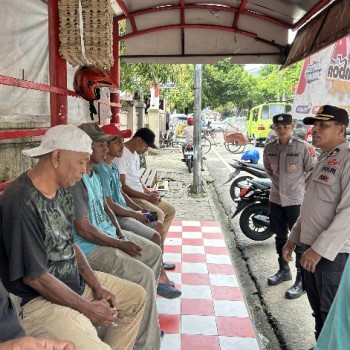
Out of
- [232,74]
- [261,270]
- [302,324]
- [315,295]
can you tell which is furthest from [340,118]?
[232,74]

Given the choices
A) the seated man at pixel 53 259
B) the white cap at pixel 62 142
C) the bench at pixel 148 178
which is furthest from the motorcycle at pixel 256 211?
the white cap at pixel 62 142

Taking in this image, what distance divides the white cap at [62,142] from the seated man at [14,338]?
0.78 meters

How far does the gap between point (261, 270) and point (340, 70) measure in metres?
3.36

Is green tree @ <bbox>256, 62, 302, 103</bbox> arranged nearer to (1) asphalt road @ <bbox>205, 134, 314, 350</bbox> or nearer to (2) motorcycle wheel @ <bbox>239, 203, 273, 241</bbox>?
(2) motorcycle wheel @ <bbox>239, 203, 273, 241</bbox>

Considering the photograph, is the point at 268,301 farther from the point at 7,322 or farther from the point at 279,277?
the point at 7,322

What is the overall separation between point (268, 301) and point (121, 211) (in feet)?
5.37

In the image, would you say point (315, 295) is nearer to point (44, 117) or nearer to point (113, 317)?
point (113, 317)

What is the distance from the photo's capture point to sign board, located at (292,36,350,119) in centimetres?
562

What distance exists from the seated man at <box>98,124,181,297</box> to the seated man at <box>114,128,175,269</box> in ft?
1.40

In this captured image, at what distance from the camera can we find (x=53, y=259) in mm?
1959

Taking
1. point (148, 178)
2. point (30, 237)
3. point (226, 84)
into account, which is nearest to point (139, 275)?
point (30, 237)

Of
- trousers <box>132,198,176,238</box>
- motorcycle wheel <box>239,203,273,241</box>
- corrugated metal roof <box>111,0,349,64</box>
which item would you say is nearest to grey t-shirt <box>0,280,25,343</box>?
trousers <box>132,198,176,238</box>

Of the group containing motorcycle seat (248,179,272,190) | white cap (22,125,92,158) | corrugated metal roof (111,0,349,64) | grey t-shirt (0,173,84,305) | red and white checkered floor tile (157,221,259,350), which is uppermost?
corrugated metal roof (111,0,349,64)

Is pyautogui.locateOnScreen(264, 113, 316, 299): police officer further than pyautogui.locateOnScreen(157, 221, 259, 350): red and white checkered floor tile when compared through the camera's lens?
Yes
